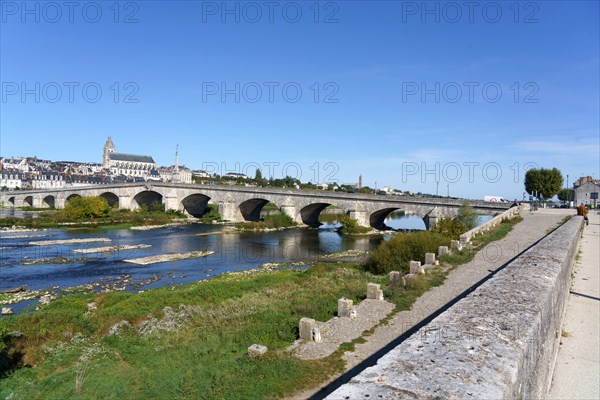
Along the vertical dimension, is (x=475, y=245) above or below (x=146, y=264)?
above

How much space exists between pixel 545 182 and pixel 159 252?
5131cm

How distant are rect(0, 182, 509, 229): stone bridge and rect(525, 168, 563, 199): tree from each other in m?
16.7

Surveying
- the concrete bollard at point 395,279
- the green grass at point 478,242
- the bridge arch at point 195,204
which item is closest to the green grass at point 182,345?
the concrete bollard at point 395,279

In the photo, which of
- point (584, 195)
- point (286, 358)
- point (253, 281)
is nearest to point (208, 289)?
point (253, 281)

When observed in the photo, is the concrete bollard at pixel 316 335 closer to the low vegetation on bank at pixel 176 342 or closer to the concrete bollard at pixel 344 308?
the low vegetation on bank at pixel 176 342

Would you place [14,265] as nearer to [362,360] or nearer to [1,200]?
[362,360]

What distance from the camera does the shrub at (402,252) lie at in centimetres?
2170

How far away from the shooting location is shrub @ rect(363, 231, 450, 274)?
21703 millimetres


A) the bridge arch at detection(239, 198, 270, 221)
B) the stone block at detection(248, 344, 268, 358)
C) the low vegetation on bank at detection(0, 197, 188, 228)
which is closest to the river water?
the low vegetation on bank at detection(0, 197, 188, 228)

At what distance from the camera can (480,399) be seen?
2912 millimetres

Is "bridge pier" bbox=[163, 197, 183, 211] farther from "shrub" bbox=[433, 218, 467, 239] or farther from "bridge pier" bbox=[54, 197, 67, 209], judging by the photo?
"shrub" bbox=[433, 218, 467, 239]

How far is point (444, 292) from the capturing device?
14258 millimetres

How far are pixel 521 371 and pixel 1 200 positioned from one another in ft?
397

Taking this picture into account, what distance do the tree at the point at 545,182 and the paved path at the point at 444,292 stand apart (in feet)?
117
